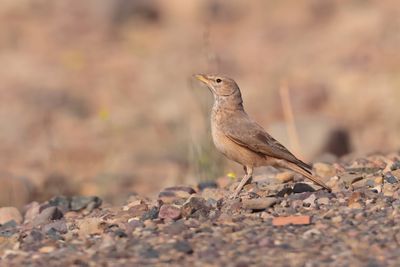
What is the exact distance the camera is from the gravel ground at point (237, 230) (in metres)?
6.39

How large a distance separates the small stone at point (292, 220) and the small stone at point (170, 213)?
0.76 m

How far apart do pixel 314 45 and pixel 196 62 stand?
2571mm

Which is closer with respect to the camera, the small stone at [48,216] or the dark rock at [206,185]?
the small stone at [48,216]

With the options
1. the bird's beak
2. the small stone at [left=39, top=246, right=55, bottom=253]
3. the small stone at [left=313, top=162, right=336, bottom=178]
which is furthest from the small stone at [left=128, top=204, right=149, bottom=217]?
the small stone at [left=313, top=162, right=336, bottom=178]

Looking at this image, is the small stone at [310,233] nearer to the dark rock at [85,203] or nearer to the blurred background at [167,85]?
the dark rock at [85,203]

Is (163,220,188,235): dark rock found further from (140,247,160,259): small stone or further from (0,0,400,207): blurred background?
(0,0,400,207): blurred background

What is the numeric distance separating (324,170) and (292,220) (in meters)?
2.25

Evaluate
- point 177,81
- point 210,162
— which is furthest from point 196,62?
point 210,162

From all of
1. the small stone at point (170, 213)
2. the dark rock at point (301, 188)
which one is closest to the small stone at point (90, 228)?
the small stone at point (170, 213)

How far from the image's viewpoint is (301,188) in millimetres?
8297

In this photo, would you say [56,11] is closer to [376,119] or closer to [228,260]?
[376,119]

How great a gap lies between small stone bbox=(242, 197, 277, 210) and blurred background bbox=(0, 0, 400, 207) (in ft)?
8.81

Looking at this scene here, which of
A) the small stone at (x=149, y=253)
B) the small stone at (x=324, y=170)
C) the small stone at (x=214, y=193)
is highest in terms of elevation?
the small stone at (x=324, y=170)

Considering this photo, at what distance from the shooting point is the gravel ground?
6391 mm
